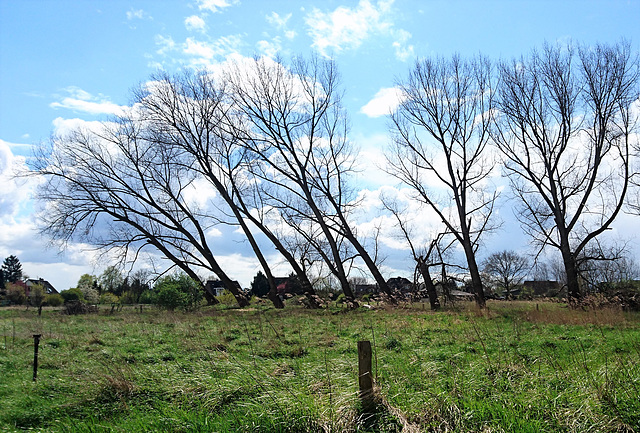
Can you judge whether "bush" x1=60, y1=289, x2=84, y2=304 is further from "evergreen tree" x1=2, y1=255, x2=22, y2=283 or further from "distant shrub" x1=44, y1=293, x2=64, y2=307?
"evergreen tree" x1=2, y1=255, x2=22, y2=283

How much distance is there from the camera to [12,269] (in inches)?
2857

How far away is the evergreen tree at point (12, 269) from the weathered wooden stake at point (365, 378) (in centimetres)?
7992

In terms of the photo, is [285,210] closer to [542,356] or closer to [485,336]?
[485,336]

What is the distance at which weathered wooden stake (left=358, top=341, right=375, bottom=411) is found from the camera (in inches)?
190

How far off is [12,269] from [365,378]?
8447 centimetres

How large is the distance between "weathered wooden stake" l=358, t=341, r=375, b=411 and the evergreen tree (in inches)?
3146

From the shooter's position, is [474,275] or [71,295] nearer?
[474,275]

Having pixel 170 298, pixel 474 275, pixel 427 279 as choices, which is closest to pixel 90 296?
pixel 170 298

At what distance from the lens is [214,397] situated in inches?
207

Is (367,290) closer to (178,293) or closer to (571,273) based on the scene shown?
(178,293)

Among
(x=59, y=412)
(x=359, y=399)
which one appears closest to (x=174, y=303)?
(x=59, y=412)

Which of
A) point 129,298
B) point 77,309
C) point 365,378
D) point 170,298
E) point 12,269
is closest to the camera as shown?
point 365,378

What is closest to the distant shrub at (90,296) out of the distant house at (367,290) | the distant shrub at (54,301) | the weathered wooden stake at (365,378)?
the distant shrub at (54,301)

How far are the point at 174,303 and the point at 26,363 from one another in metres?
17.7
